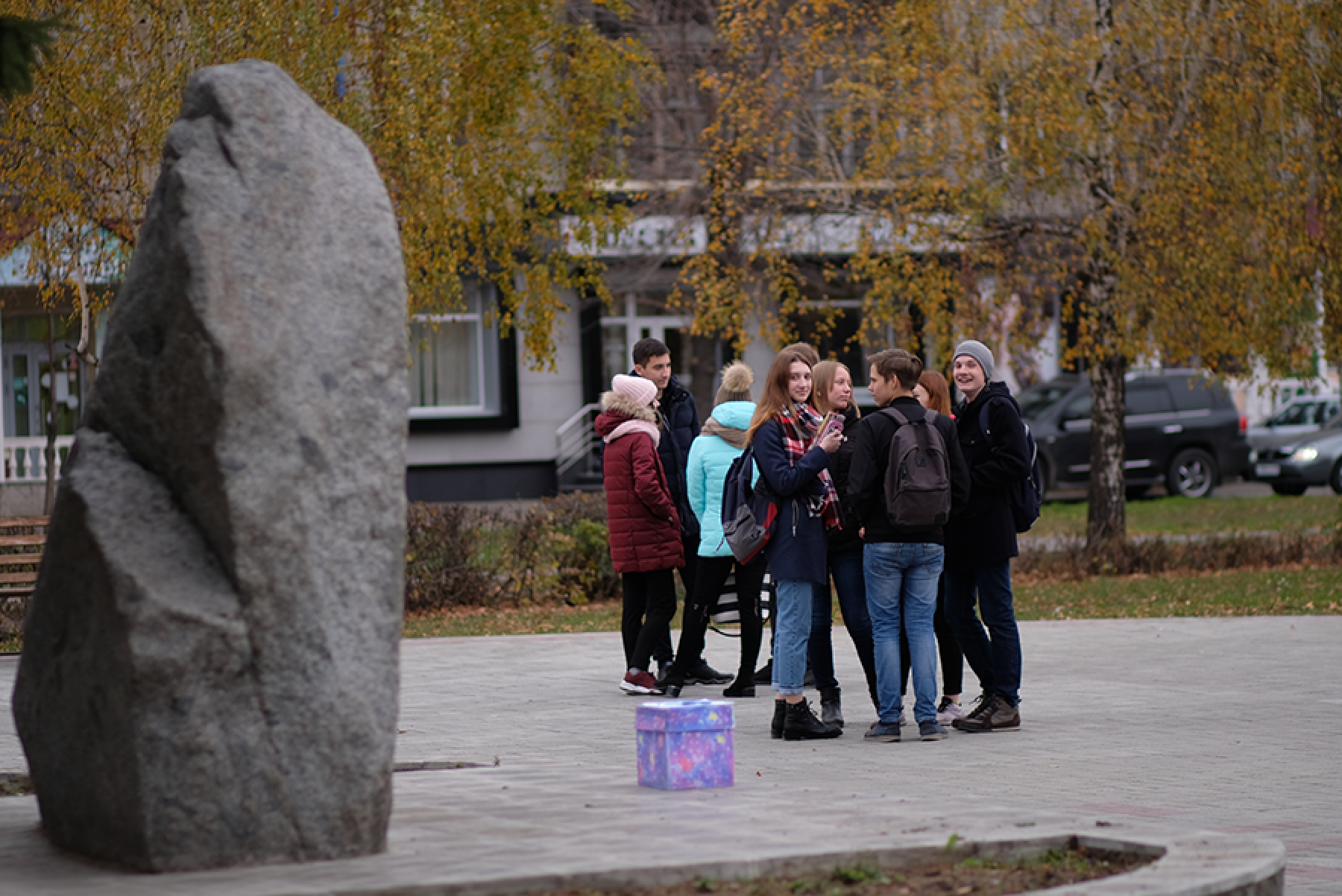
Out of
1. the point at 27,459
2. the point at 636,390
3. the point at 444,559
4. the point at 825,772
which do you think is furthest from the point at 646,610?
the point at 27,459

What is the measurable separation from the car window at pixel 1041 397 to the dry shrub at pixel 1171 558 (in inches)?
379

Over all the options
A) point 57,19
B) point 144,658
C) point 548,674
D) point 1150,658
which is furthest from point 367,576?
point 1150,658

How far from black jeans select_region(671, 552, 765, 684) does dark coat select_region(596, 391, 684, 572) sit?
0.21 metres

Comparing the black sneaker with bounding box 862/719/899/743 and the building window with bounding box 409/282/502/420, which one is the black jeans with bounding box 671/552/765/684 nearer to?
the black sneaker with bounding box 862/719/899/743

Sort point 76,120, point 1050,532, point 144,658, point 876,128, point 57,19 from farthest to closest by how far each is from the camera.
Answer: point 1050,532 < point 876,128 < point 76,120 < point 144,658 < point 57,19

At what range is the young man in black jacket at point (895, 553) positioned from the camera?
830 centimetres

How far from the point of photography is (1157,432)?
2781cm

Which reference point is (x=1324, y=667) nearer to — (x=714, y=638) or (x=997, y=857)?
(x=714, y=638)

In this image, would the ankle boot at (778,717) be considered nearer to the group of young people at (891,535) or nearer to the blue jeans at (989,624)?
the group of young people at (891,535)

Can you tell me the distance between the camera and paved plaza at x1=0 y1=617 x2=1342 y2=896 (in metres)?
5.11

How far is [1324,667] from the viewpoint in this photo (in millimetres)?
10977

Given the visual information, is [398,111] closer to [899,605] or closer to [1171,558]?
[899,605]

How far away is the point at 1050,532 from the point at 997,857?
17596 mm

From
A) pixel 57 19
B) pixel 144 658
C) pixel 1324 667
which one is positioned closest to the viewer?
pixel 57 19
